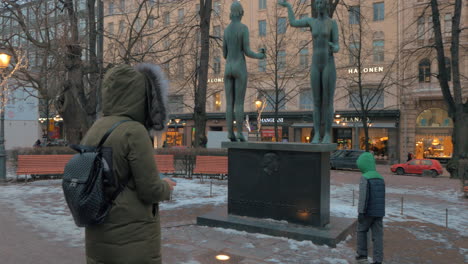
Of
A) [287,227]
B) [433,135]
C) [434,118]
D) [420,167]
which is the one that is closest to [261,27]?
[434,118]

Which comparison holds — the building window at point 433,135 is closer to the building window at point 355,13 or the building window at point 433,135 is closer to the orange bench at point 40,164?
the building window at point 355,13

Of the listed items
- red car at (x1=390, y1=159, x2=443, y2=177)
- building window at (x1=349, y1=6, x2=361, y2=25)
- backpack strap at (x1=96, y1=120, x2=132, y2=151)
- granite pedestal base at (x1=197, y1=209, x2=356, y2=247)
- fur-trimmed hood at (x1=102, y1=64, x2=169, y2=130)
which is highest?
building window at (x1=349, y1=6, x2=361, y2=25)

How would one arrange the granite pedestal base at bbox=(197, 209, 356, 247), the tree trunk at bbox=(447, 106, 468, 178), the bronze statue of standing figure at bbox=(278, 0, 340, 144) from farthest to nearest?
1. the tree trunk at bbox=(447, 106, 468, 178)
2. the bronze statue of standing figure at bbox=(278, 0, 340, 144)
3. the granite pedestal base at bbox=(197, 209, 356, 247)

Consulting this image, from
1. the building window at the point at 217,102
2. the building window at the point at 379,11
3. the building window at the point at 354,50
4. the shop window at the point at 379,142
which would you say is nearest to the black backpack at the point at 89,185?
the building window at the point at 354,50

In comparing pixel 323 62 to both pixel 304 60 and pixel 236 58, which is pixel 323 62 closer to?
pixel 236 58

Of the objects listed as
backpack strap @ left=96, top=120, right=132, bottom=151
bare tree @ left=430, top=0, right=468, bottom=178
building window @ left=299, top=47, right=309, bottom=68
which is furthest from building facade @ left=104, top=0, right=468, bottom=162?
backpack strap @ left=96, top=120, right=132, bottom=151

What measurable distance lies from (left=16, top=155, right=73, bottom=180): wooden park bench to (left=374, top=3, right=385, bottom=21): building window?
29521 mm

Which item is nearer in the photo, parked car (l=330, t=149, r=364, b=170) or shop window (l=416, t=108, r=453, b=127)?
parked car (l=330, t=149, r=364, b=170)

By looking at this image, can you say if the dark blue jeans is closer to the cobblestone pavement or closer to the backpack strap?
the cobblestone pavement

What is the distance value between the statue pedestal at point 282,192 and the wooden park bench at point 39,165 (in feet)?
27.5

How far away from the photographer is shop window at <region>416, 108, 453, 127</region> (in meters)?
31.2

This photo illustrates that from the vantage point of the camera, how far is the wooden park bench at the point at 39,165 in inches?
510

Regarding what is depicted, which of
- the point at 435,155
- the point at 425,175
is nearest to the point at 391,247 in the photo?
the point at 425,175

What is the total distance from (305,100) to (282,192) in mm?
30951
